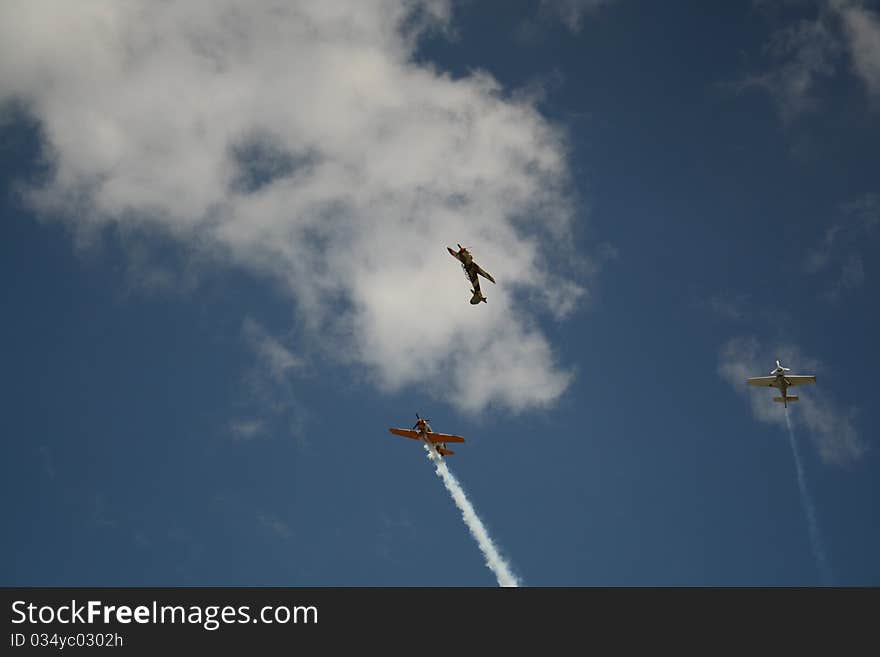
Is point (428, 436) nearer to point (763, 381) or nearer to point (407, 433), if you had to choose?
point (407, 433)

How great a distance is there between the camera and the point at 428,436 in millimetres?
155000

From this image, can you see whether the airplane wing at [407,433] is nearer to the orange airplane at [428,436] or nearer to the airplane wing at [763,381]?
the orange airplane at [428,436]

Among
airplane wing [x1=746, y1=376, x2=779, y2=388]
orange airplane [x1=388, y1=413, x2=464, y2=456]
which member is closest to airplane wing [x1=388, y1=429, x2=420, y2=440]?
orange airplane [x1=388, y1=413, x2=464, y2=456]

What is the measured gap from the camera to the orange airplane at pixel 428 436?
6073 inches

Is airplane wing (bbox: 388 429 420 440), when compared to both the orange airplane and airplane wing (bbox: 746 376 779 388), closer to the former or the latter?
the orange airplane

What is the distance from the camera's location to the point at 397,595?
116000 mm

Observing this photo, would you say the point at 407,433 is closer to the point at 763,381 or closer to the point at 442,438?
the point at 442,438

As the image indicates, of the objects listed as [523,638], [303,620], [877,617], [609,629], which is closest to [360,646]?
[303,620]

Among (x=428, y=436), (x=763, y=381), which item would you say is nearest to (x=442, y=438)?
(x=428, y=436)

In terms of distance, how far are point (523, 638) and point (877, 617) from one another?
4330 cm

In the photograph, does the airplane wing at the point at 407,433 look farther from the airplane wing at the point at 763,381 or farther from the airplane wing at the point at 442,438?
the airplane wing at the point at 763,381

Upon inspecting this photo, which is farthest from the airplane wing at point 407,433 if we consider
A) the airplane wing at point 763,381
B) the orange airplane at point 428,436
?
the airplane wing at point 763,381

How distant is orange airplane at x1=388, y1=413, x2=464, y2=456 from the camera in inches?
6073

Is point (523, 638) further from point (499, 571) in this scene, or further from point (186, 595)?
point (186, 595)
